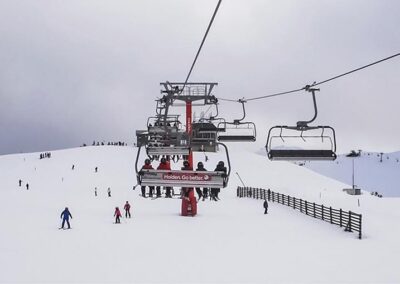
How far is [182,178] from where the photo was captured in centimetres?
1326

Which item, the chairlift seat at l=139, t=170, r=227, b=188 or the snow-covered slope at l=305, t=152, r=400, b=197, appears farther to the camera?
the snow-covered slope at l=305, t=152, r=400, b=197

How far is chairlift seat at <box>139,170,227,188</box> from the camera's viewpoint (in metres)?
13.0

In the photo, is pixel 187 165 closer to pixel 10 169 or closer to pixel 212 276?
pixel 212 276

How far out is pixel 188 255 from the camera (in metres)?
15.2

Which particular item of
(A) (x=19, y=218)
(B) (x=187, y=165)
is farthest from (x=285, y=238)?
(A) (x=19, y=218)

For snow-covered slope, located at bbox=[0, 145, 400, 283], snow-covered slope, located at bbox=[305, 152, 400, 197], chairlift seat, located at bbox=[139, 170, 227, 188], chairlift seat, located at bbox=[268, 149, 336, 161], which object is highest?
chairlift seat, located at bbox=[268, 149, 336, 161]

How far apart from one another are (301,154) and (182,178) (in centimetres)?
352

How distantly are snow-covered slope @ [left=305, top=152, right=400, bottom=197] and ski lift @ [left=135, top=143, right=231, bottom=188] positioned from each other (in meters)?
113

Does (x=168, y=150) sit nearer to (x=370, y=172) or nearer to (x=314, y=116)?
(x=314, y=116)

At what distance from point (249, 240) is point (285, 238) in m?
1.58

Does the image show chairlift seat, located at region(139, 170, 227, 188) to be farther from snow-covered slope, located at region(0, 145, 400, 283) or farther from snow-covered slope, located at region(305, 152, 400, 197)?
snow-covered slope, located at region(305, 152, 400, 197)

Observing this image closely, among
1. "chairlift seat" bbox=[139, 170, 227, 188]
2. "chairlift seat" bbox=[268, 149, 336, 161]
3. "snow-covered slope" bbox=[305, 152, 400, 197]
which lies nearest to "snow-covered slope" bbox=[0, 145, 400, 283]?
"chairlift seat" bbox=[139, 170, 227, 188]

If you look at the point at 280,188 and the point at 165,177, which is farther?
the point at 280,188

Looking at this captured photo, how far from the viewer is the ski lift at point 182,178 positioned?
1299 cm
